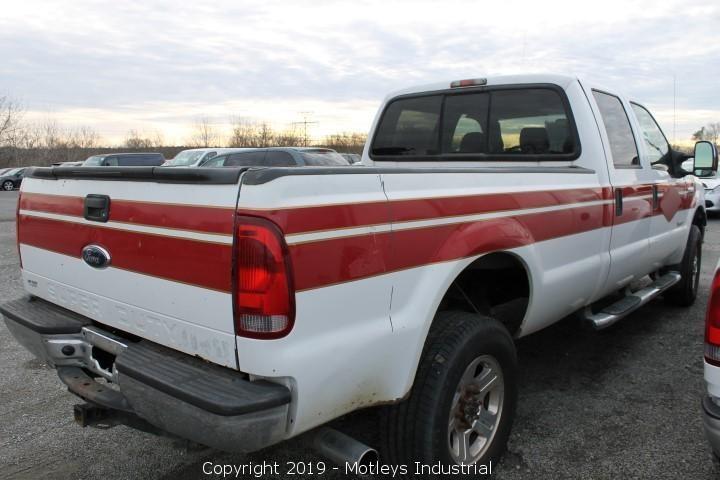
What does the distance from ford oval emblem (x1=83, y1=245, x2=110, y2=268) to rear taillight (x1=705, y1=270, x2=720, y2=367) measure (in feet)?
8.55

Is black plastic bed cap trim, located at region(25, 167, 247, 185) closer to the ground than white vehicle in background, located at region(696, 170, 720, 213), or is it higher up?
higher up

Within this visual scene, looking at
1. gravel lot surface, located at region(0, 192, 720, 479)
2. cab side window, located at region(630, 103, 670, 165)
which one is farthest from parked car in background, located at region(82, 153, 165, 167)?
cab side window, located at region(630, 103, 670, 165)

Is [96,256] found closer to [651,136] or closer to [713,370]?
[713,370]

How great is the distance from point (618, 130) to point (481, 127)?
103cm

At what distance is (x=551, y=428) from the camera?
11.3ft

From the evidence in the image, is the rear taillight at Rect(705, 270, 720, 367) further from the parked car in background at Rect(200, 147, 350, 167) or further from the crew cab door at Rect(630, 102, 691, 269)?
the parked car in background at Rect(200, 147, 350, 167)

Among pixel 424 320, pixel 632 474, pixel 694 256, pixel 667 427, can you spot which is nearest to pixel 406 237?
pixel 424 320

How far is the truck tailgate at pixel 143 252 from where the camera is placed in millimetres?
2031

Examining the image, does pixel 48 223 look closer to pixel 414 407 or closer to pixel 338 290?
pixel 338 290

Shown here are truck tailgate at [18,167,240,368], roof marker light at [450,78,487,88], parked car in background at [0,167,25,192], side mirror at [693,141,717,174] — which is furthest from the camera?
parked car in background at [0,167,25,192]

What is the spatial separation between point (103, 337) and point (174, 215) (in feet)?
2.46

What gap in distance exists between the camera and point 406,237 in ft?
7.59

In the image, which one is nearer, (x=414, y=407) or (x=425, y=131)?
(x=414, y=407)

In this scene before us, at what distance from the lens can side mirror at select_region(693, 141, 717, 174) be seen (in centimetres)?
514
